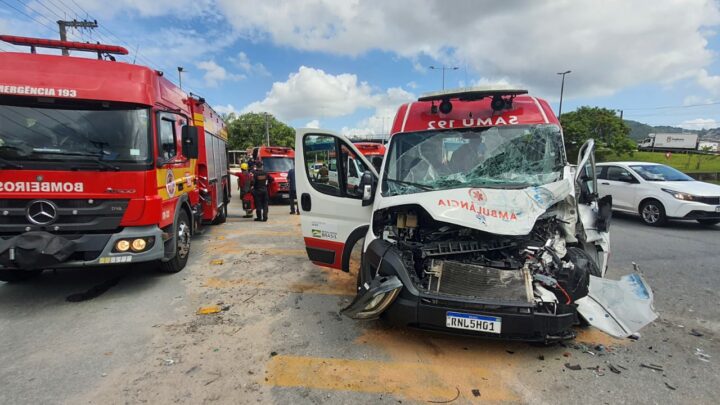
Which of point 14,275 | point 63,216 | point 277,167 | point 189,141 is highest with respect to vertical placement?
point 189,141

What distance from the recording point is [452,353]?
345cm

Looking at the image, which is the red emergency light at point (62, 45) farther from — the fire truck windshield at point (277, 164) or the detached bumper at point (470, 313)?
the fire truck windshield at point (277, 164)

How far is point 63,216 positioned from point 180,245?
5.51 feet

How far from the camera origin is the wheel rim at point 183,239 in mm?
5816

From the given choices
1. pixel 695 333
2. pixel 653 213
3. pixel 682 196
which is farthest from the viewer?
pixel 653 213

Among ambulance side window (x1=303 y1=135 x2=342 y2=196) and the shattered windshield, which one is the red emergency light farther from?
the shattered windshield

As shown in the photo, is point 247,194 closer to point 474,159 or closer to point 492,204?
point 474,159

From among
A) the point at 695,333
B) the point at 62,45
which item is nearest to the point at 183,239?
the point at 62,45

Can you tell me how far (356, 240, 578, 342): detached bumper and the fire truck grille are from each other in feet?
10.8

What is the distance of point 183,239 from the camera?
5.98 metres

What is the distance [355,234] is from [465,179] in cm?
145

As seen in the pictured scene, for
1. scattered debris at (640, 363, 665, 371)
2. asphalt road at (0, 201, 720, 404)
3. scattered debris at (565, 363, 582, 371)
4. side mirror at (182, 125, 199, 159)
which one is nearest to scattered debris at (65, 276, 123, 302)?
asphalt road at (0, 201, 720, 404)

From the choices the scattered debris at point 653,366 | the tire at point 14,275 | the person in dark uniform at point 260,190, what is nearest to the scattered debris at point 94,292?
the tire at point 14,275

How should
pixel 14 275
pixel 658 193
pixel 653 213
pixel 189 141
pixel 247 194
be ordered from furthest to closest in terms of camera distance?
pixel 247 194 < pixel 653 213 < pixel 658 193 < pixel 189 141 < pixel 14 275
